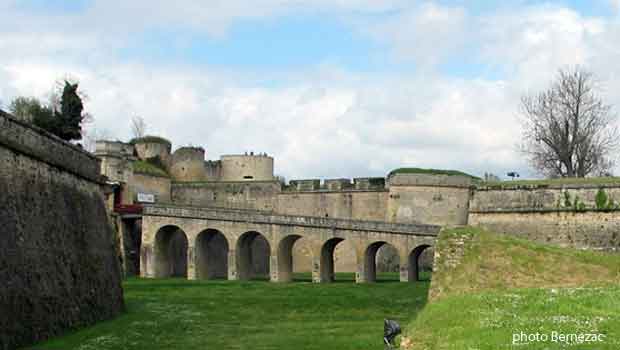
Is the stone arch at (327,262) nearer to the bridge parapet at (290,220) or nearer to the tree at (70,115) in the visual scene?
the bridge parapet at (290,220)

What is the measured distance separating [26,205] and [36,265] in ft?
4.77

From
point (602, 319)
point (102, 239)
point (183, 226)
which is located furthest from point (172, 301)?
point (602, 319)

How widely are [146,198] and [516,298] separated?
42.6m

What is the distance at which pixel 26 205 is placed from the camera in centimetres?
2138

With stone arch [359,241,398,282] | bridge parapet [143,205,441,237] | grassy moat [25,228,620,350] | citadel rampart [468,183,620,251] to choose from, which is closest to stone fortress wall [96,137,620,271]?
citadel rampart [468,183,620,251]

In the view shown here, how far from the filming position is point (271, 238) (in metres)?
50.2

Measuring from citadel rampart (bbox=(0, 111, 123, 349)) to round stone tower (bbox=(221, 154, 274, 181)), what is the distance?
112 ft

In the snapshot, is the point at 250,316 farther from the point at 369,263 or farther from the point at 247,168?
the point at 247,168

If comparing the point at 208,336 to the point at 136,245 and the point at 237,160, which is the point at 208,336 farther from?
the point at 237,160

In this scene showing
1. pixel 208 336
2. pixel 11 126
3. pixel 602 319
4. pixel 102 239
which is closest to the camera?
pixel 602 319

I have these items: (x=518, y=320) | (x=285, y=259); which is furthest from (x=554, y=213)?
(x=518, y=320)

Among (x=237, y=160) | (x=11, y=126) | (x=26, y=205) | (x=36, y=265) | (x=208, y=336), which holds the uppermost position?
(x=237, y=160)

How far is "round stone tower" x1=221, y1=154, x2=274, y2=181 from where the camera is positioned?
63656 mm

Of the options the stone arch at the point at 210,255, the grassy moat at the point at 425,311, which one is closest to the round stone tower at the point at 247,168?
the stone arch at the point at 210,255
